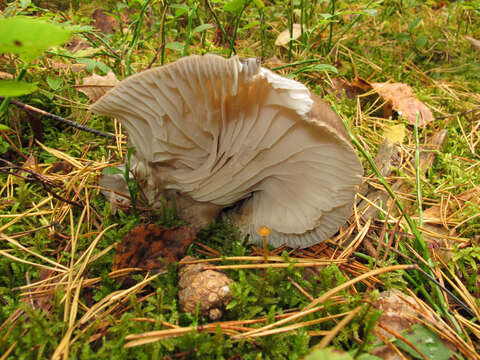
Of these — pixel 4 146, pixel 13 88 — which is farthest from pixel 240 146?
pixel 4 146

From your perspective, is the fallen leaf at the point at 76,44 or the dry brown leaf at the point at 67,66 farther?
the fallen leaf at the point at 76,44

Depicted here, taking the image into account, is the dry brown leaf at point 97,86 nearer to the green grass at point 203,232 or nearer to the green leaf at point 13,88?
the green grass at point 203,232

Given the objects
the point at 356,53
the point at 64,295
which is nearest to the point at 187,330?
the point at 64,295

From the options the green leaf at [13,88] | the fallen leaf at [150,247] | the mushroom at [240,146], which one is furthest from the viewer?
the fallen leaf at [150,247]

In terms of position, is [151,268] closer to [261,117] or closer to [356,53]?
[261,117]

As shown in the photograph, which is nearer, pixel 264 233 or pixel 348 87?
pixel 264 233

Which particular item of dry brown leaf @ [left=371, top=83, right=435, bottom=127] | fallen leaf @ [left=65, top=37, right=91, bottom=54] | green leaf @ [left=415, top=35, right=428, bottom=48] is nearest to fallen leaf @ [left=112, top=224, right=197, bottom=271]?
dry brown leaf @ [left=371, top=83, right=435, bottom=127]

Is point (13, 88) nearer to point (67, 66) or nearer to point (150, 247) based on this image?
point (150, 247)

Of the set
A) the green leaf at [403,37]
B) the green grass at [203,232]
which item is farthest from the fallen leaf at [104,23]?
the green leaf at [403,37]
